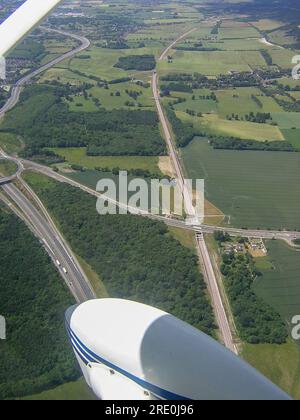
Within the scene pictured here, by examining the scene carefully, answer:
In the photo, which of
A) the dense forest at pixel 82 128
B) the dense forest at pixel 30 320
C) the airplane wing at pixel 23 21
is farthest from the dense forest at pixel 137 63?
the airplane wing at pixel 23 21

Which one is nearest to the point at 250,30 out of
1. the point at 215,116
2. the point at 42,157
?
the point at 215,116

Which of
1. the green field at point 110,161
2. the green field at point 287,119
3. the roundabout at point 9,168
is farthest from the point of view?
the green field at point 287,119

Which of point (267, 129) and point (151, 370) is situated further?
point (267, 129)

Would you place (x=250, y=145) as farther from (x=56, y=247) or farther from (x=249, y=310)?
(x=249, y=310)

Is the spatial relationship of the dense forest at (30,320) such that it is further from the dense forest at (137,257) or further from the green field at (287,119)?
the green field at (287,119)

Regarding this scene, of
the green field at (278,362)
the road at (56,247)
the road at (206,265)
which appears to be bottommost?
the green field at (278,362)

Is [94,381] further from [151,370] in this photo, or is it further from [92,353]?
[151,370]

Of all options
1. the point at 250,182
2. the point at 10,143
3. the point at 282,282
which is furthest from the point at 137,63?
the point at 282,282
